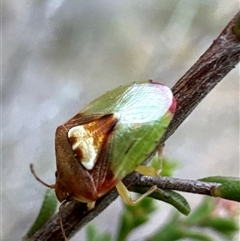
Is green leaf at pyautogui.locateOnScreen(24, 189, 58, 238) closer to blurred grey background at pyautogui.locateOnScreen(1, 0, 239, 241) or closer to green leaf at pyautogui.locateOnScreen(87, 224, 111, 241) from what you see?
green leaf at pyautogui.locateOnScreen(87, 224, 111, 241)

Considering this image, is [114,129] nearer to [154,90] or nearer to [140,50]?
[154,90]

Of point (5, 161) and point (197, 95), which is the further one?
point (5, 161)

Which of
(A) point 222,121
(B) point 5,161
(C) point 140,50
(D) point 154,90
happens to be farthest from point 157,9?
(D) point 154,90

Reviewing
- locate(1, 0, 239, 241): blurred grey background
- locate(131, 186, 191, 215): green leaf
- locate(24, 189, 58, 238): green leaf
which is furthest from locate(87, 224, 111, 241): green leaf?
locate(1, 0, 239, 241): blurred grey background

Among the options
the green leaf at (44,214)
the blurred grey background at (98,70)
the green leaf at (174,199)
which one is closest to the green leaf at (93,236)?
the green leaf at (44,214)

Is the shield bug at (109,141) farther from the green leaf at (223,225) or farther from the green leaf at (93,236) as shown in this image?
the green leaf at (223,225)

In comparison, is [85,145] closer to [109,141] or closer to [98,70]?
[109,141]

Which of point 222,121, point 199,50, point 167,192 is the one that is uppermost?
point 167,192
